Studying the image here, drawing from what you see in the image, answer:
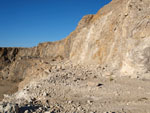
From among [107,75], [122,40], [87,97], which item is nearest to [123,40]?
[122,40]

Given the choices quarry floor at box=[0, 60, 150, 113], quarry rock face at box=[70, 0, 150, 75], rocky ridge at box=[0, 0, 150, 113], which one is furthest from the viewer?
quarry rock face at box=[70, 0, 150, 75]

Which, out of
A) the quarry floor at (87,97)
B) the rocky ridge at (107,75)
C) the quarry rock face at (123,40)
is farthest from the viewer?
the quarry rock face at (123,40)

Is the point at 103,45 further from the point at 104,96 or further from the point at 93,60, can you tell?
the point at 104,96

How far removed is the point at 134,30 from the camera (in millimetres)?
8516

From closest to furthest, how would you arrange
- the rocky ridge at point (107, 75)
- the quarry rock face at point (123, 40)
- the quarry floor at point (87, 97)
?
the quarry floor at point (87, 97)
the rocky ridge at point (107, 75)
the quarry rock face at point (123, 40)

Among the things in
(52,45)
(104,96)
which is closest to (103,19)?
(104,96)

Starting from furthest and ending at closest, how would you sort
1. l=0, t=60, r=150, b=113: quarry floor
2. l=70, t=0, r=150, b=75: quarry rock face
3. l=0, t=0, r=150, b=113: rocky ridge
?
l=70, t=0, r=150, b=75: quarry rock face → l=0, t=0, r=150, b=113: rocky ridge → l=0, t=60, r=150, b=113: quarry floor

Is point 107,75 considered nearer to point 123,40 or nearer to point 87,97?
point 123,40

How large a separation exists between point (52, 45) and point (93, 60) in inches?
831

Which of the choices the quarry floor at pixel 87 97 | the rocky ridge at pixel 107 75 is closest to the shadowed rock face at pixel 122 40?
the rocky ridge at pixel 107 75

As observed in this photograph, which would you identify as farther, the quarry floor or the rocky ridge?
the rocky ridge

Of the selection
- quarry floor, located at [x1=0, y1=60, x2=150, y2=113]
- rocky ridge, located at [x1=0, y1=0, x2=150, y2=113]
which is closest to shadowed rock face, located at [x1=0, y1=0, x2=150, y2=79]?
rocky ridge, located at [x1=0, y1=0, x2=150, y2=113]

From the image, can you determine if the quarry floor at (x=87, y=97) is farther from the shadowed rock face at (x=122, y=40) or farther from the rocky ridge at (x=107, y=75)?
the shadowed rock face at (x=122, y=40)

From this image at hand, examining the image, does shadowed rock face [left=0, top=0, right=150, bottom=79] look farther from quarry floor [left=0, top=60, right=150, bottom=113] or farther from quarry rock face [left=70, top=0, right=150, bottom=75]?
quarry floor [left=0, top=60, right=150, bottom=113]
